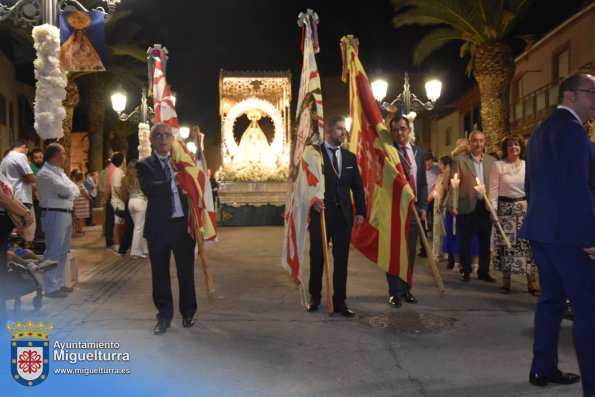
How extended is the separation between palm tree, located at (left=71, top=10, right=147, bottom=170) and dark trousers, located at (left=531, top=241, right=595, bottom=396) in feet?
60.2

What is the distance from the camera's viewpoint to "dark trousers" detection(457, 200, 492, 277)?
7.76m

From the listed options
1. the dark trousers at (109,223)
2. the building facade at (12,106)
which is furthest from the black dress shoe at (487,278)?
the building facade at (12,106)

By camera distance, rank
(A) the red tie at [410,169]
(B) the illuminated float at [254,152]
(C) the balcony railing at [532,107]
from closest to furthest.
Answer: (A) the red tie at [410,169]
(B) the illuminated float at [254,152]
(C) the balcony railing at [532,107]

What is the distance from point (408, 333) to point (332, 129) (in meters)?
2.27

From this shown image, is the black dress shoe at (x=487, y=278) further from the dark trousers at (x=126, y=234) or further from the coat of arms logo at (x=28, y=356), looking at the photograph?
the dark trousers at (x=126, y=234)

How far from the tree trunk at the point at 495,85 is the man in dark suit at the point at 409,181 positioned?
343 inches

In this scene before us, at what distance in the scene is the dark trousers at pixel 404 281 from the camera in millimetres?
6473

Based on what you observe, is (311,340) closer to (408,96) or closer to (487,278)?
(487,278)

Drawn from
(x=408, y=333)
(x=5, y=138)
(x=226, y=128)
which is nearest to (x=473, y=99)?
(x=226, y=128)

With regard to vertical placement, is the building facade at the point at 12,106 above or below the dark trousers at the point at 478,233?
above

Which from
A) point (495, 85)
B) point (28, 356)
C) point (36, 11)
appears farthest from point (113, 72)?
point (28, 356)

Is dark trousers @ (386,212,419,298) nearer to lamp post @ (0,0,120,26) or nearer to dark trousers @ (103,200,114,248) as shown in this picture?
lamp post @ (0,0,120,26)

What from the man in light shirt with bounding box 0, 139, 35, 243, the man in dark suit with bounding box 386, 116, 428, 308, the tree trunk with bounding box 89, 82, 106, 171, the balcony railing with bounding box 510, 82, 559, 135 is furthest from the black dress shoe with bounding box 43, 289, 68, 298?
the balcony railing with bounding box 510, 82, 559, 135

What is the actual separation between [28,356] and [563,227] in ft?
11.9
